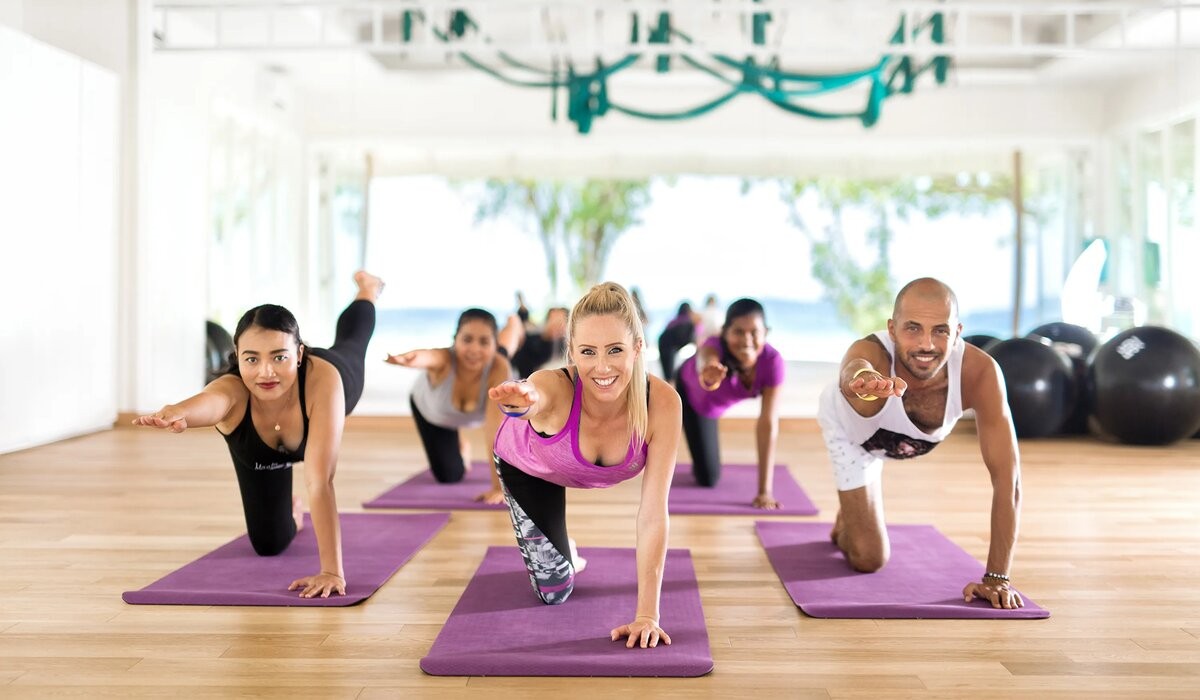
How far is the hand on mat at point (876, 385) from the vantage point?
2.45 meters

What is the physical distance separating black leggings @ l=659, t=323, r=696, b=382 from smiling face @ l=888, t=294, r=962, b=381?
12.1 feet

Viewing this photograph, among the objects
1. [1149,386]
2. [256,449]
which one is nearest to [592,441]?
[256,449]

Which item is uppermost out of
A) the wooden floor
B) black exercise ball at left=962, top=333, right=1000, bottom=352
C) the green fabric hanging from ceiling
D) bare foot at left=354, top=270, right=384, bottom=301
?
the green fabric hanging from ceiling

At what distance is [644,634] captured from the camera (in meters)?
2.39

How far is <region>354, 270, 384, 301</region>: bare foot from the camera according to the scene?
3.75 m

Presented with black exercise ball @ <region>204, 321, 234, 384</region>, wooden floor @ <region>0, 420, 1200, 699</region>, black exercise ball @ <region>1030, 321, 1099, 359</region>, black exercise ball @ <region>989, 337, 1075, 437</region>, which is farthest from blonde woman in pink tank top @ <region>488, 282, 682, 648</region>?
black exercise ball @ <region>1030, 321, 1099, 359</region>

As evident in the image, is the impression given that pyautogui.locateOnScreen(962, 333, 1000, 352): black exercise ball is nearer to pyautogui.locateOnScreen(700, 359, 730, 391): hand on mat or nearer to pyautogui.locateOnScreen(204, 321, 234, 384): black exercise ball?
pyautogui.locateOnScreen(700, 359, 730, 391): hand on mat

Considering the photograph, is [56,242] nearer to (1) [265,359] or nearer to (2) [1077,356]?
(1) [265,359]

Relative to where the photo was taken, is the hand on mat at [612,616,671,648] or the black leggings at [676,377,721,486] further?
the black leggings at [676,377,721,486]

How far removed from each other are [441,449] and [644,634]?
2.44 metres

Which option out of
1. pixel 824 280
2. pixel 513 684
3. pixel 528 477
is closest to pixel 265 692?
pixel 513 684

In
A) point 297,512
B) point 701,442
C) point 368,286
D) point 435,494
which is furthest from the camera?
point 701,442

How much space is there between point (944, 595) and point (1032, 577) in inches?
17.2

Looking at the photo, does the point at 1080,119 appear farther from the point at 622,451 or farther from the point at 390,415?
the point at 622,451
